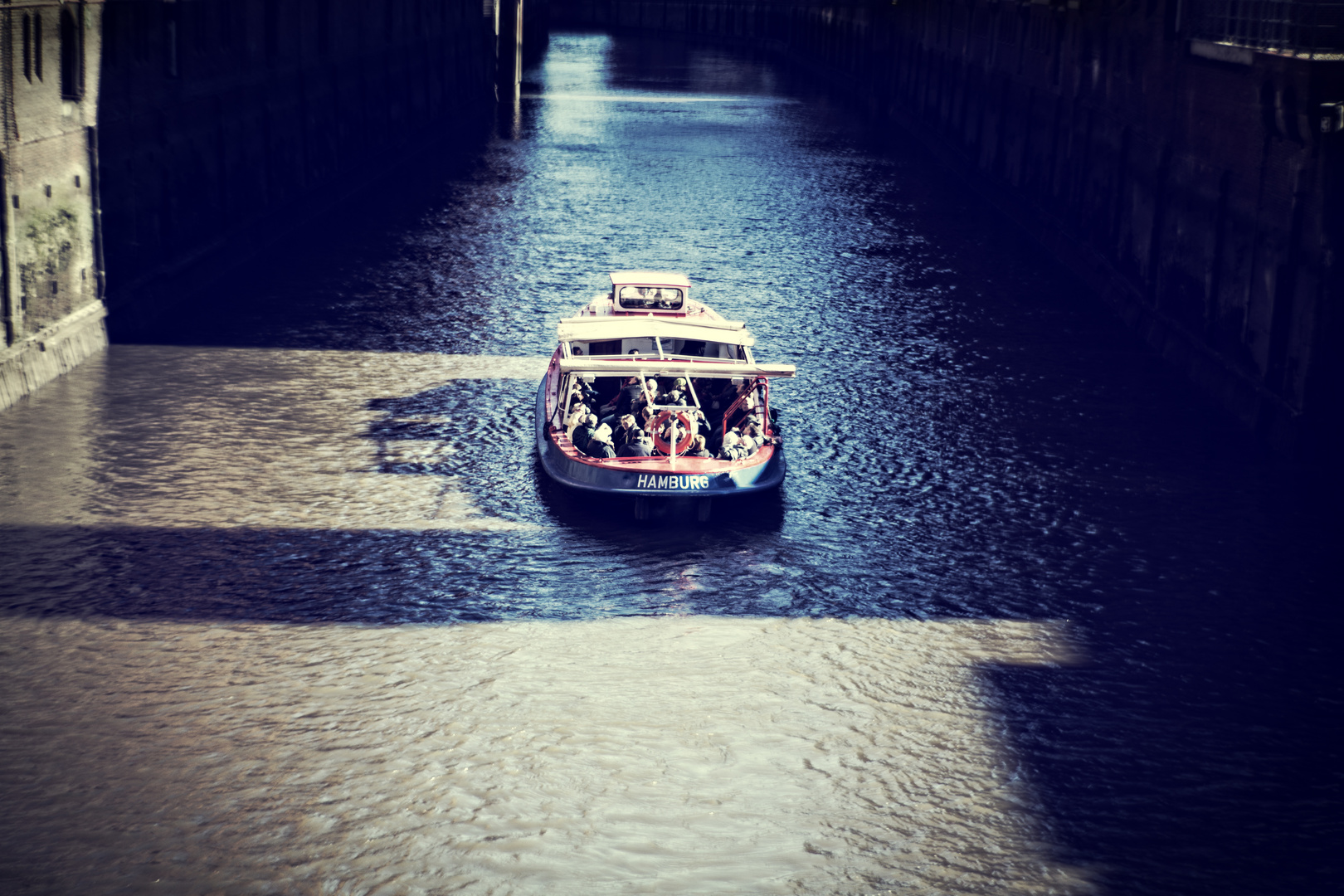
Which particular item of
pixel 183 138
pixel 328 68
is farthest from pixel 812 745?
pixel 328 68

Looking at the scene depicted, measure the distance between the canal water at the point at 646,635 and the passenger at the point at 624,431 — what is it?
953 millimetres

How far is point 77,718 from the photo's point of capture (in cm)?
1427

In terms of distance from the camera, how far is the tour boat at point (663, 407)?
1958 cm

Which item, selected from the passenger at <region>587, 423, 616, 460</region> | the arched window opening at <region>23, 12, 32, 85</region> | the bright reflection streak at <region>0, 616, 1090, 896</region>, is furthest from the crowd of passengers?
the arched window opening at <region>23, 12, 32, 85</region>

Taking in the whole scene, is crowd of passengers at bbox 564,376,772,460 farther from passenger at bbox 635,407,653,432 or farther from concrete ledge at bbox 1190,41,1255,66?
concrete ledge at bbox 1190,41,1255,66

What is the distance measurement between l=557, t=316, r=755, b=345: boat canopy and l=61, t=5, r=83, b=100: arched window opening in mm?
11114

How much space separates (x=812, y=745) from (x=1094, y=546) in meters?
7.16

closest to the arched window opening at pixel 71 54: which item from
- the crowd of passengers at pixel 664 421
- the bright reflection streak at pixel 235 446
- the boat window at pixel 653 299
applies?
the bright reflection streak at pixel 235 446

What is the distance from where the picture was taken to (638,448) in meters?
19.9

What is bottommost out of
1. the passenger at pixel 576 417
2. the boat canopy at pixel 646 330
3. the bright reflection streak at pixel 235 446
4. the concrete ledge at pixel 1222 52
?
the bright reflection streak at pixel 235 446

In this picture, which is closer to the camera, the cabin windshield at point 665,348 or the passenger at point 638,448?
the passenger at point 638,448

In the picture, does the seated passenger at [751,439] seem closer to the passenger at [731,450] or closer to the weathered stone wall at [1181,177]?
the passenger at [731,450]

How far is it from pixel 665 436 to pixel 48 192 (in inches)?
505

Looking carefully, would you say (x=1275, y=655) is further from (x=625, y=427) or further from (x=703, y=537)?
(x=625, y=427)
